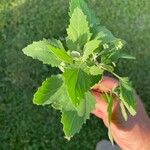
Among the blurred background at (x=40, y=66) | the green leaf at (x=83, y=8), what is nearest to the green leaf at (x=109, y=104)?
the green leaf at (x=83, y=8)

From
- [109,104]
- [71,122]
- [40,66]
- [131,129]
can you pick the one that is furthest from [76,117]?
[40,66]

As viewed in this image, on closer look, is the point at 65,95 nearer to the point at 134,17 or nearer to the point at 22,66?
the point at 22,66

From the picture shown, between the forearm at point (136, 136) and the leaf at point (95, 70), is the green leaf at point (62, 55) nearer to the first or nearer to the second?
the leaf at point (95, 70)

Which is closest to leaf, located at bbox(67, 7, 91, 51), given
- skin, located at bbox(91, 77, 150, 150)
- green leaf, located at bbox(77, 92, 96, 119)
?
green leaf, located at bbox(77, 92, 96, 119)

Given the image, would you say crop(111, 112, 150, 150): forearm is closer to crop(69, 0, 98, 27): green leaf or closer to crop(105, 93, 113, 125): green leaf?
crop(105, 93, 113, 125): green leaf

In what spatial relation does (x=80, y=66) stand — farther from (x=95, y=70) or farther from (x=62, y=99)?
(x=62, y=99)

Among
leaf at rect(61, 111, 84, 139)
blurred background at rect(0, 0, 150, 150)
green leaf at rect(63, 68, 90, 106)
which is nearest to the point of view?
green leaf at rect(63, 68, 90, 106)
